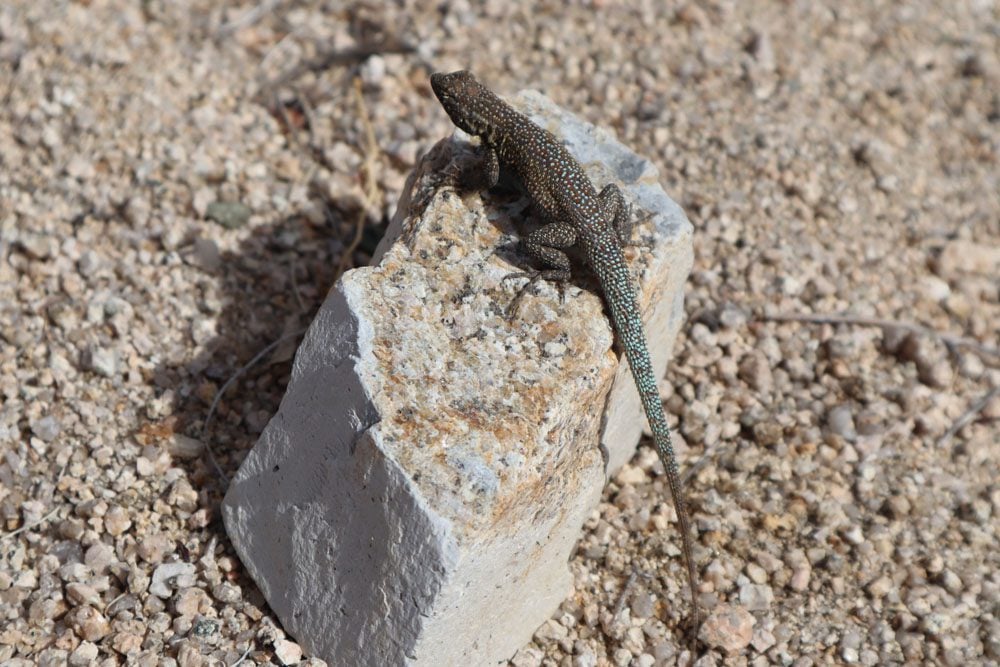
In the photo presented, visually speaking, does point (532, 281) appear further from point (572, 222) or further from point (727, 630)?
point (727, 630)

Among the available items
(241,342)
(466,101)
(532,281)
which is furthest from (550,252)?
(241,342)

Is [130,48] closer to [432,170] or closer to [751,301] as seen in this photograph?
[432,170]

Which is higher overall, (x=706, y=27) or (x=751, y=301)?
(x=706, y=27)

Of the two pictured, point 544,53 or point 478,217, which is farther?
point 544,53

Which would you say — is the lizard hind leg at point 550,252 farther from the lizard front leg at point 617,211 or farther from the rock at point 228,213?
the rock at point 228,213

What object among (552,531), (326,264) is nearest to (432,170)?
(326,264)

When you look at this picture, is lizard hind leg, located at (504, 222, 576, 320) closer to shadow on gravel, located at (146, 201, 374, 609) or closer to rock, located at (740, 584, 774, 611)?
shadow on gravel, located at (146, 201, 374, 609)

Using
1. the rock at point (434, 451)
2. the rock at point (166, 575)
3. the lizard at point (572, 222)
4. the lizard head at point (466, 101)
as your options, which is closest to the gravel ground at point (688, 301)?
the rock at point (166, 575)
